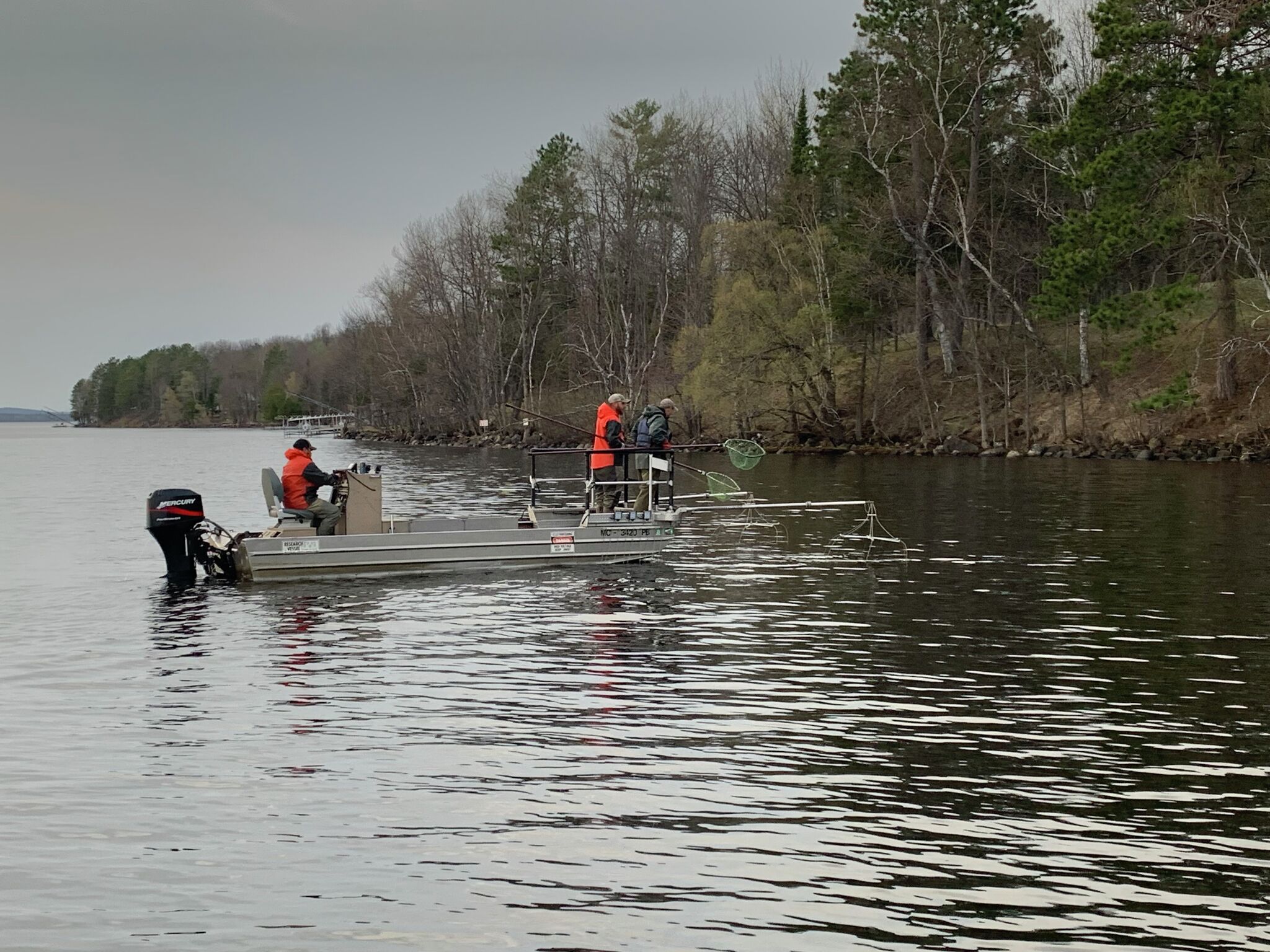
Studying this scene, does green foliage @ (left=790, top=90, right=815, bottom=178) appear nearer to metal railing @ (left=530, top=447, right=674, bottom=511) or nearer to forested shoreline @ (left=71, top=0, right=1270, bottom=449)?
forested shoreline @ (left=71, top=0, right=1270, bottom=449)

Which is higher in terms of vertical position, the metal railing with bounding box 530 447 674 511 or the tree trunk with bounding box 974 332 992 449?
the tree trunk with bounding box 974 332 992 449

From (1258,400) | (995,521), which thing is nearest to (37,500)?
(995,521)

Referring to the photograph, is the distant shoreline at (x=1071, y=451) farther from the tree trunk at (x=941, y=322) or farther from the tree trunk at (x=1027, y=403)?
the tree trunk at (x=941, y=322)

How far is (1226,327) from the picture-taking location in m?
52.1

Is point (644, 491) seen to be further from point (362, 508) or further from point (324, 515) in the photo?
point (324, 515)

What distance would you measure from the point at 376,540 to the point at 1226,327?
138ft

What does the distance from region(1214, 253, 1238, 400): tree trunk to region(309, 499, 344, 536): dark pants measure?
38.1 m

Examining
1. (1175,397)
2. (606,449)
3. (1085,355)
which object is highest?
(1085,355)

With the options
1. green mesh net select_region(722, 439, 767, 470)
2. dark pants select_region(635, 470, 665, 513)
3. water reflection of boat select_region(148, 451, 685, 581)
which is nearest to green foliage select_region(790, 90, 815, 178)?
green mesh net select_region(722, 439, 767, 470)

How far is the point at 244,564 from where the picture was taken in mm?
21016

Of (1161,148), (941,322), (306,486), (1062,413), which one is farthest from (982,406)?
(306,486)

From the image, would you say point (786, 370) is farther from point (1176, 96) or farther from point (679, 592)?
point (679, 592)

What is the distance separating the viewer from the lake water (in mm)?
7422

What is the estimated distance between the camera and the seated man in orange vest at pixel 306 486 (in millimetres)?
21125
